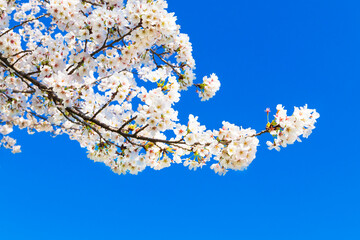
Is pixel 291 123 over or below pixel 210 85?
below

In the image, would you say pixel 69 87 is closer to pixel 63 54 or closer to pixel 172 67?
pixel 63 54

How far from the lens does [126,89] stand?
4.72 meters

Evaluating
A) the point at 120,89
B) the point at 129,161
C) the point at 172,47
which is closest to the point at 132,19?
the point at 120,89

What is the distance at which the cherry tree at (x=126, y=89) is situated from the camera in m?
4.33

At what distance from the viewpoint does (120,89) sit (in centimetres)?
474

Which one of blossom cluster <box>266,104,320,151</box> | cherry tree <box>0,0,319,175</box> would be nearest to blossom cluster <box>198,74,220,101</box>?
cherry tree <box>0,0,319,175</box>

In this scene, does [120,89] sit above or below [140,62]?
below

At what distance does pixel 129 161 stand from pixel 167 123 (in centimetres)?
173

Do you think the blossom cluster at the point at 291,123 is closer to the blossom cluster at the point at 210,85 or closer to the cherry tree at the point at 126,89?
the cherry tree at the point at 126,89

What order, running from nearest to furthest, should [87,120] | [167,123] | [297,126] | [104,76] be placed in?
[297,126], [167,123], [87,120], [104,76]

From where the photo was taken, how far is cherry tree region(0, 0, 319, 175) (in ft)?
14.2

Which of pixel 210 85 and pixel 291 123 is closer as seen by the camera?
pixel 291 123

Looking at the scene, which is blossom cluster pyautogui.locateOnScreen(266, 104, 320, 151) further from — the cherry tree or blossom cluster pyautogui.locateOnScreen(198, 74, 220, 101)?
blossom cluster pyautogui.locateOnScreen(198, 74, 220, 101)

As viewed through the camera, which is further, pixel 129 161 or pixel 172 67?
pixel 172 67
